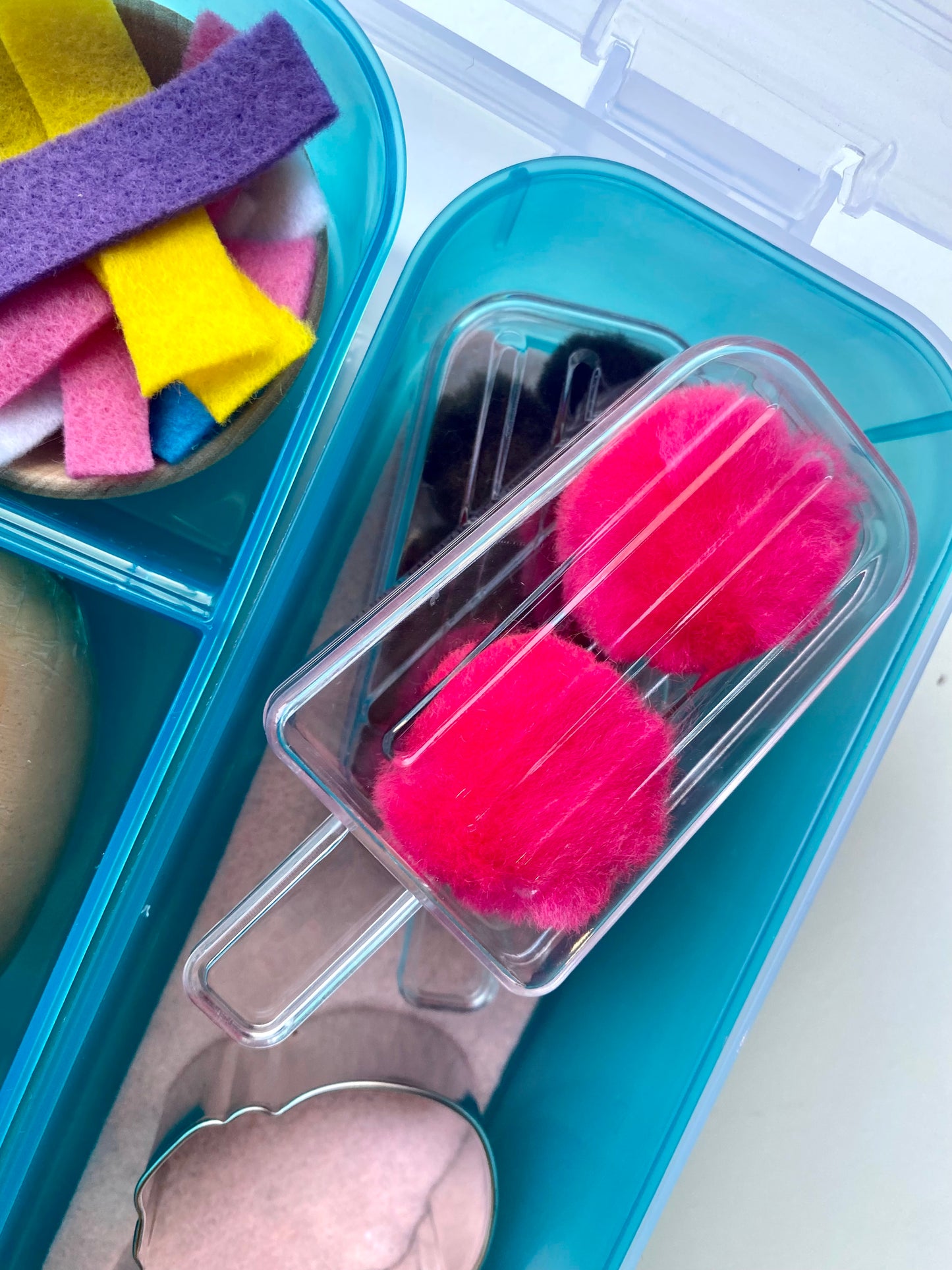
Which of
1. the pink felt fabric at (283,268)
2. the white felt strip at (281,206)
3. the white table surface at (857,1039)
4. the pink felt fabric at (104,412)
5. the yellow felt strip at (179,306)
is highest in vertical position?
the white felt strip at (281,206)

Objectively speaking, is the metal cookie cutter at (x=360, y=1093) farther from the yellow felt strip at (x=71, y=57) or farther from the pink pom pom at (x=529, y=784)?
the yellow felt strip at (x=71, y=57)

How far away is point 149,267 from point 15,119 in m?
0.12

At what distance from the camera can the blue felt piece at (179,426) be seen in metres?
0.43

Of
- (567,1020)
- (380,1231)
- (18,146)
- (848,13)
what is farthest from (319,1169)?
(848,13)

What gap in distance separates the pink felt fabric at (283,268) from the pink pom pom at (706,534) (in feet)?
0.55

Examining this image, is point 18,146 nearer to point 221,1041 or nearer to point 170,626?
point 170,626

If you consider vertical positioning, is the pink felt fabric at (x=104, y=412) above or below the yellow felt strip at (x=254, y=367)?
below

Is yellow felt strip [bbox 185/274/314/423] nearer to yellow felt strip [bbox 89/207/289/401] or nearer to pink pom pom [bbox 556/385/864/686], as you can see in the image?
yellow felt strip [bbox 89/207/289/401]

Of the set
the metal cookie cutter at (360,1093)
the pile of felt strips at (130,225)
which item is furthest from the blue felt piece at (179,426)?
the metal cookie cutter at (360,1093)

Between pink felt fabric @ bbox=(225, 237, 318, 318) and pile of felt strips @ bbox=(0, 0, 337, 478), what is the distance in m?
0.02

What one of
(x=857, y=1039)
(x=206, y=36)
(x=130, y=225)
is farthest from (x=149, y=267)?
(x=857, y=1039)

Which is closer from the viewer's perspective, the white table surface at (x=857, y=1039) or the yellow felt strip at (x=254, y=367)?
the yellow felt strip at (x=254, y=367)

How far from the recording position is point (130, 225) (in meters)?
0.40

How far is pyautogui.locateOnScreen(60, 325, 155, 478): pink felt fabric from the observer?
16.3 inches
